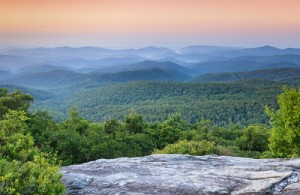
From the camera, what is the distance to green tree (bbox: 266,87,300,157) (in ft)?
97.1

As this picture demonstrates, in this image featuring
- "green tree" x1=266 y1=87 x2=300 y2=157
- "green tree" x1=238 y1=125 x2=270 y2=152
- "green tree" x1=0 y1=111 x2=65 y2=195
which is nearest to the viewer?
"green tree" x1=0 y1=111 x2=65 y2=195

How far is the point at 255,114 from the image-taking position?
161875 mm

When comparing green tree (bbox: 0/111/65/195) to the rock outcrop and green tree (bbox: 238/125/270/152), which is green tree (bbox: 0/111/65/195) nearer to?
the rock outcrop

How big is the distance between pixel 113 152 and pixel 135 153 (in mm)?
6038

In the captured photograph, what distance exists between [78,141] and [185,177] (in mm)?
33525

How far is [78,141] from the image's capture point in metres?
45.3

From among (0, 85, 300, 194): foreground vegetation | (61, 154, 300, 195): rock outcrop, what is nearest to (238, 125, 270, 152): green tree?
(0, 85, 300, 194): foreground vegetation

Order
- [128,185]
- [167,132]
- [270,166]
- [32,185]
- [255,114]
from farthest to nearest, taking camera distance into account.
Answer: [255,114] → [167,132] → [270,166] → [128,185] → [32,185]

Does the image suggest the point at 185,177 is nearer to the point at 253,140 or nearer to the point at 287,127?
the point at 287,127

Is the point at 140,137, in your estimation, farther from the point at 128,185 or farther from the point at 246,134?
the point at 128,185

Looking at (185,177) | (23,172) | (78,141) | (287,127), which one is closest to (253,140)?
(287,127)

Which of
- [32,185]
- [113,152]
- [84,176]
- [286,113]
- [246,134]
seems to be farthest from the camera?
[246,134]

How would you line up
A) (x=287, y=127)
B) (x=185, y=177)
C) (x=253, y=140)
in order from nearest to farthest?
(x=185, y=177) → (x=287, y=127) → (x=253, y=140)

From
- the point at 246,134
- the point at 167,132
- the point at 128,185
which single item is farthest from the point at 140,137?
the point at 128,185
